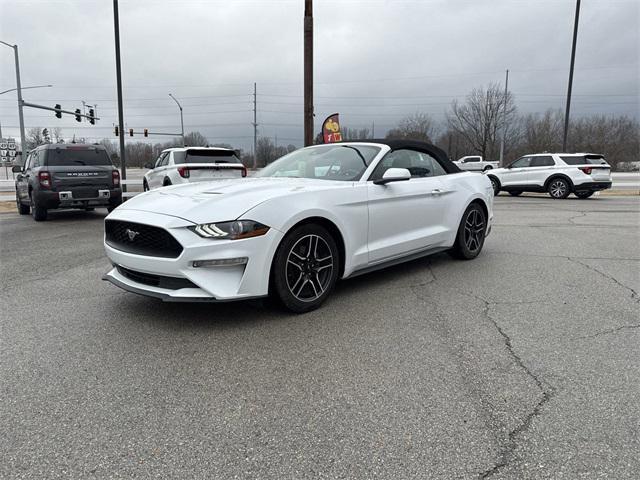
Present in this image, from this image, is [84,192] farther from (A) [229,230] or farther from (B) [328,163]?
(A) [229,230]

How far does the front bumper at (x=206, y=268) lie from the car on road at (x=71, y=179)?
777cm

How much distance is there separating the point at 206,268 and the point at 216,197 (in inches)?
26.6

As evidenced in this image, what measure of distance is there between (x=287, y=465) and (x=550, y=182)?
18.5 metres

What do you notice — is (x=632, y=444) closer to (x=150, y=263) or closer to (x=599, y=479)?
(x=599, y=479)

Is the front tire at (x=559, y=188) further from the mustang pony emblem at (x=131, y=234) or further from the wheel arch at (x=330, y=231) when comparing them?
the mustang pony emblem at (x=131, y=234)

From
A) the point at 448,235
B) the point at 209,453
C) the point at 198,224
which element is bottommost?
the point at 209,453

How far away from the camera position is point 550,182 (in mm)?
17938

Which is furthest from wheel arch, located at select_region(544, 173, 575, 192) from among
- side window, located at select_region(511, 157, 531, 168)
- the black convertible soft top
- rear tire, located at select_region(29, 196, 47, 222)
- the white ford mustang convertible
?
rear tire, located at select_region(29, 196, 47, 222)

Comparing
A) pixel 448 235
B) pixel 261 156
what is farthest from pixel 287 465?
pixel 261 156

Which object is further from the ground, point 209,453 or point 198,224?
point 198,224

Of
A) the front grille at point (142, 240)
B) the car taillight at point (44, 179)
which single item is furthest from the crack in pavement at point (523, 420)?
the car taillight at point (44, 179)

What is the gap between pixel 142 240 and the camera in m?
3.83

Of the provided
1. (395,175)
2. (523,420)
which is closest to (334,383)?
(523,420)

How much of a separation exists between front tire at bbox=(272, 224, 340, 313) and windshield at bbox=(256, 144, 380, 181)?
88cm
